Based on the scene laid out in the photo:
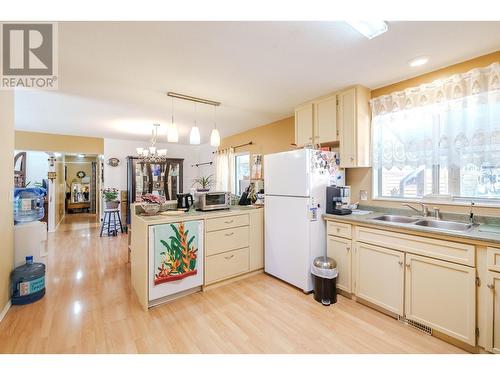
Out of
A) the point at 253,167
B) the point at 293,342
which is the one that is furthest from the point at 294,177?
the point at 253,167

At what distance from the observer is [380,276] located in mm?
2055

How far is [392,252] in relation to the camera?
1960 mm

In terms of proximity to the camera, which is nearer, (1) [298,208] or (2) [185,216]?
(2) [185,216]

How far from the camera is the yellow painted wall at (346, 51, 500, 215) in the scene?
6.15 feet

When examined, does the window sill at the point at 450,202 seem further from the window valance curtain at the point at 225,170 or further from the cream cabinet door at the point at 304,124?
the window valance curtain at the point at 225,170

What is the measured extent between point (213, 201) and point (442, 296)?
2314mm

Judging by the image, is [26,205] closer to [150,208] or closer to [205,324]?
[150,208]

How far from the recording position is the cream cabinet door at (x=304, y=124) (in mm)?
2957

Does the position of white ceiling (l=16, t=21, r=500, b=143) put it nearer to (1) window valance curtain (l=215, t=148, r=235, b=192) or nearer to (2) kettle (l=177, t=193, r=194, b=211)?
(2) kettle (l=177, t=193, r=194, b=211)

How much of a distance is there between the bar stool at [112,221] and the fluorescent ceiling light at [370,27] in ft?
18.0

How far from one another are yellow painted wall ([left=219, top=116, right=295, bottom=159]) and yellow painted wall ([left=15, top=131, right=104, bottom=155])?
3.42 m

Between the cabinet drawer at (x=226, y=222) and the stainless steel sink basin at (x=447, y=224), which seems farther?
the cabinet drawer at (x=226, y=222)

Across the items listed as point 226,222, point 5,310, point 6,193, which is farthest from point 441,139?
point 5,310

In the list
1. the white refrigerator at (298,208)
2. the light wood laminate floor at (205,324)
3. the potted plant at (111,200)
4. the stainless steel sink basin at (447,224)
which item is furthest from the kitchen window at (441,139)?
the potted plant at (111,200)
